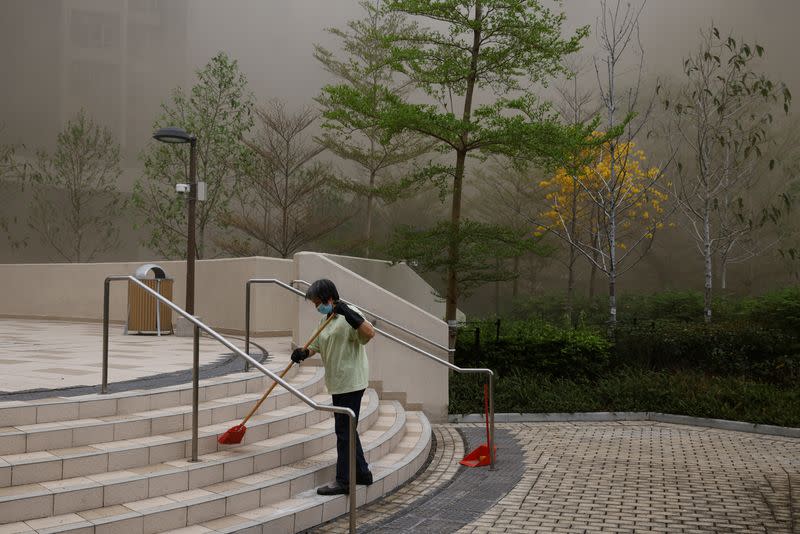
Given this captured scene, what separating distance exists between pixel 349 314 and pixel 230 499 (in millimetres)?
1561

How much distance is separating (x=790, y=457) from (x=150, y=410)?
279 inches

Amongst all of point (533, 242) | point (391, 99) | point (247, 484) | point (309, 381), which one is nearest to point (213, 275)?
point (391, 99)

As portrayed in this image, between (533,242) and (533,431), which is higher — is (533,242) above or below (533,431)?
above

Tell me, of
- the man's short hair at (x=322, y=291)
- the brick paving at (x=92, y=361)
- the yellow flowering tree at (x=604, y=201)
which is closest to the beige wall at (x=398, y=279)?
the brick paving at (x=92, y=361)

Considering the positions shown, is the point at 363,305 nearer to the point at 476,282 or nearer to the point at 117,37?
the point at 476,282

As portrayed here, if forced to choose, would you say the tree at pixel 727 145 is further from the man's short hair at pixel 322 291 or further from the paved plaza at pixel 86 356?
the man's short hair at pixel 322 291

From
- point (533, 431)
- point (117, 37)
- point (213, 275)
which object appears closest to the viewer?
point (533, 431)

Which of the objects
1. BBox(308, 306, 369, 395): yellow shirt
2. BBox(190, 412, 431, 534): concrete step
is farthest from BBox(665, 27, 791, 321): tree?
BBox(308, 306, 369, 395): yellow shirt

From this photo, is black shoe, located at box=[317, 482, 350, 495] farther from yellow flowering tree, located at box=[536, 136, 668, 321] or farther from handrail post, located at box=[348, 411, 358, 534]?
yellow flowering tree, located at box=[536, 136, 668, 321]

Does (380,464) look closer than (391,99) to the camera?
Yes

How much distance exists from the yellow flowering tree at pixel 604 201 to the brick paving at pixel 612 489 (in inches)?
248

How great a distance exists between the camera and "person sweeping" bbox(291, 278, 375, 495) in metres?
5.43

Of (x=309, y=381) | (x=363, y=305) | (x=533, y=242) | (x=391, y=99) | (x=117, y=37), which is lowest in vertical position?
(x=309, y=381)

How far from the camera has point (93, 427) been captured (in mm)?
5211
